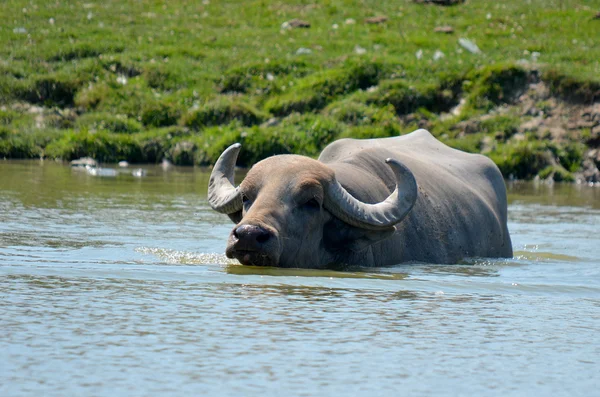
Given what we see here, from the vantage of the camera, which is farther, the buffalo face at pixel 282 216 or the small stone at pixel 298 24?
the small stone at pixel 298 24

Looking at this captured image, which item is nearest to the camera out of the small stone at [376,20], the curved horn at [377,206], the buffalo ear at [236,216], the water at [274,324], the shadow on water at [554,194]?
the water at [274,324]

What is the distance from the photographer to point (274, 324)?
5.25m

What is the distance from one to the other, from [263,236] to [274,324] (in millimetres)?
1809

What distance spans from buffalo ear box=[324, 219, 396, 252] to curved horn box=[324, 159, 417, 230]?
83mm

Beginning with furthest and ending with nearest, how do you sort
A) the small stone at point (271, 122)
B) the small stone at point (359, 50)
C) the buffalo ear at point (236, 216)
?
the small stone at point (359, 50) < the small stone at point (271, 122) < the buffalo ear at point (236, 216)

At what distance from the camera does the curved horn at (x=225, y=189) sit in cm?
805

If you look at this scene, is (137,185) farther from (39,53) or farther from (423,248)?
(39,53)

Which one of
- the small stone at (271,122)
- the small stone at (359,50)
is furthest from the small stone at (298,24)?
the small stone at (271,122)

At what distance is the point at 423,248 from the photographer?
8.73m

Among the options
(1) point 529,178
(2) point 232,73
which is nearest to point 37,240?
(1) point 529,178

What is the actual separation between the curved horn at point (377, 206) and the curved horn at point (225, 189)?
2.20 ft

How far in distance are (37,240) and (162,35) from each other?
16.7 meters

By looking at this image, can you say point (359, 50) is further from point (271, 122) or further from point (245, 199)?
point (245, 199)

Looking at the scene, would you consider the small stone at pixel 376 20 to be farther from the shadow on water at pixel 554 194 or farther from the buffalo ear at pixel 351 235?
the buffalo ear at pixel 351 235
